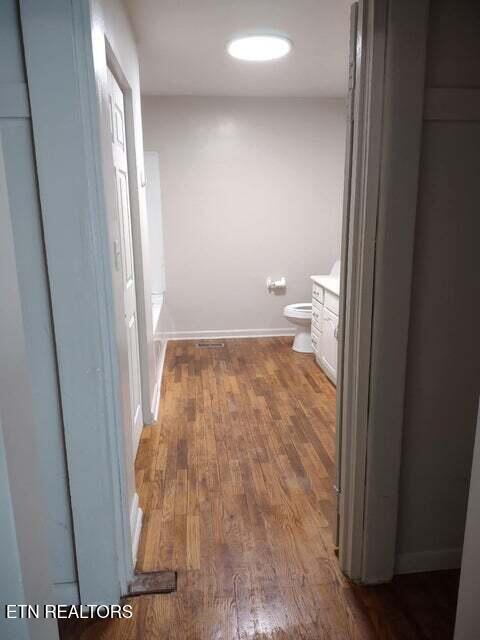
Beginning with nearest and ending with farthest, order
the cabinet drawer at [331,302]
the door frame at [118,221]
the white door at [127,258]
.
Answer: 1. the door frame at [118,221]
2. the white door at [127,258]
3. the cabinet drawer at [331,302]

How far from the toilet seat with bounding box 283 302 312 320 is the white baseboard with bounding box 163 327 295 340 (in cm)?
47

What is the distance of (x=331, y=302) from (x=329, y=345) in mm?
365

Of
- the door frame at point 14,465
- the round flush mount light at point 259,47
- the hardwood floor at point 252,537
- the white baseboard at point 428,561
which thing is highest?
the round flush mount light at point 259,47

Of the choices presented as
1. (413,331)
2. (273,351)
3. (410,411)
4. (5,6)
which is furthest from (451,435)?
(273,351)

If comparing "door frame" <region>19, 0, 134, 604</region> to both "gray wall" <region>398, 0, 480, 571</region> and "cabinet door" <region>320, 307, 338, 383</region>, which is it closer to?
"gray wall" <region>398, 0, 480, 571</region>

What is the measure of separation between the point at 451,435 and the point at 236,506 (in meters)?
1.09

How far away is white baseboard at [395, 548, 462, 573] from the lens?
72.2 inches

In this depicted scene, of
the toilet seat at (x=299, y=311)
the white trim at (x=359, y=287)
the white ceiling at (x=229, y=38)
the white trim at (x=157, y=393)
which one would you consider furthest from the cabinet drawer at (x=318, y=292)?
the white trim at (x=359, y=287)

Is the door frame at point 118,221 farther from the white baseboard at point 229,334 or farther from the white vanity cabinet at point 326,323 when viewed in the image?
the white baseboard at point 229,334

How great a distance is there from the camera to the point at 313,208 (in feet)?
16.4

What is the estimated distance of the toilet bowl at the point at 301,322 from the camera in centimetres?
463

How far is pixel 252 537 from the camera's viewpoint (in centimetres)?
208

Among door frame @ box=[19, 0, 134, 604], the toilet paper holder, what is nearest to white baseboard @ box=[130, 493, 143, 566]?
door frame @ box=[19, 0, 134, 604]

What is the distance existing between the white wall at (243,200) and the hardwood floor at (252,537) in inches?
64.8
